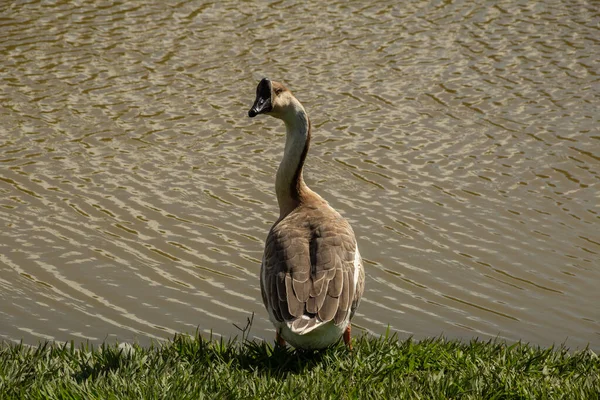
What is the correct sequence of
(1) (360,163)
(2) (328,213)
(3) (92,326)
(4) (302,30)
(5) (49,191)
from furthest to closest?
1. (4) (302,30)
2. (1) (360,163)
3. (5) (49,191)
4. (3) (92,326)
5. (2) (328,213)

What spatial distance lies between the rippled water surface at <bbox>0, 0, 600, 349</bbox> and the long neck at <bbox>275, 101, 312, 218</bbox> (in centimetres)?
120

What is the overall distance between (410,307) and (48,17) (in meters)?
10.3

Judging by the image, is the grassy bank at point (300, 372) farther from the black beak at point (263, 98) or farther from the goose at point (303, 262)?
the black beak at point (263, 98)

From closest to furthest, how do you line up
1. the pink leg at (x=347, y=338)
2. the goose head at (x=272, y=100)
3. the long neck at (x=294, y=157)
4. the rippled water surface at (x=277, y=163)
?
the pink leg at (x=347, y=338) < the goose head at (x=272, y=100) < the long neck at (x=294, y=157) < the rippled water surface at (x=277, y=163)

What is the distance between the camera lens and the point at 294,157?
282 inches

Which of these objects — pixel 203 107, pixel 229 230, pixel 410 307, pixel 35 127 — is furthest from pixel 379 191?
pixel 35 127

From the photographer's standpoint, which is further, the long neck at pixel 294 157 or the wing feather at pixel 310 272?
the long neck at pixel 294 157

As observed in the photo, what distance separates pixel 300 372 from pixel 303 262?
641mm

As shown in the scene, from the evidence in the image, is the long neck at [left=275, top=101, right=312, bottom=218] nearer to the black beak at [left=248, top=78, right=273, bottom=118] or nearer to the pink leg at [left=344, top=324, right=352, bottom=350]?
the black beak at [left=248, top=78, right=273, bottom=118]

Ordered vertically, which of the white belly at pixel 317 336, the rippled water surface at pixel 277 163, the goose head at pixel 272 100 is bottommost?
the rippled water surface at pixel 277 163

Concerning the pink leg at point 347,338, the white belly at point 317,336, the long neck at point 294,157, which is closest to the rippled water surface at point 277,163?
the long neck at point 294,157

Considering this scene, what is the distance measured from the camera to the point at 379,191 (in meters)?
10.4

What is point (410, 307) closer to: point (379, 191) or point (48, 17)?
point (379, 191)

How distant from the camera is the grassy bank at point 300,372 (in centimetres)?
557
